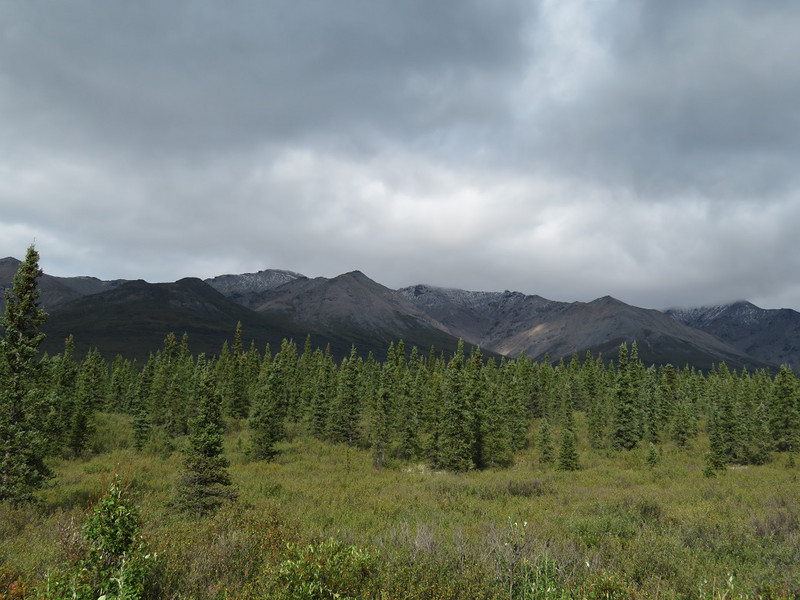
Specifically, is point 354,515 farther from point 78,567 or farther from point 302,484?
point 302,484

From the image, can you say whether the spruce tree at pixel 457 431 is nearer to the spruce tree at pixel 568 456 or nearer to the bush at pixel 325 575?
the spruce tree at pixel 568 456

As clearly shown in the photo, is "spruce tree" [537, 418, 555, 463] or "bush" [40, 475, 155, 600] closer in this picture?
"bush" [40, 475, 155, 600]

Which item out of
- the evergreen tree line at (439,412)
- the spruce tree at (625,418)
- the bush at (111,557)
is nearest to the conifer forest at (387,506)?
the bush at (111,557)

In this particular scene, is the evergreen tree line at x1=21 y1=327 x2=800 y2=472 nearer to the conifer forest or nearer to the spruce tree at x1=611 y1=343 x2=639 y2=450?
the spruce tree at x1=611 y1=343 x2=639 y2=450

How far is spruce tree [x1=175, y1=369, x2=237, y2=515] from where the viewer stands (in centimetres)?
1633

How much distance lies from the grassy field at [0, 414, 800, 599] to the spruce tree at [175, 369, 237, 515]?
1.47 meters

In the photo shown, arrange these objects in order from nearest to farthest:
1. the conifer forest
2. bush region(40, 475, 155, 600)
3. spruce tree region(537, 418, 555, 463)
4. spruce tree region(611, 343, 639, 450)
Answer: bush region(40, 475, 155, 600) < the conifer forest < spruce tree region(537, 418, 555, 463) < spruce tree region(611, 343, 639, 450)

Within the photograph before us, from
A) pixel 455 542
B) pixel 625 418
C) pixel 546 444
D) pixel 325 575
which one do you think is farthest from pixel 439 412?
pixel 325 575

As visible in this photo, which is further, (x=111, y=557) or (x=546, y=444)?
(x=546, y=444)

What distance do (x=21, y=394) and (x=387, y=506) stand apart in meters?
15.6

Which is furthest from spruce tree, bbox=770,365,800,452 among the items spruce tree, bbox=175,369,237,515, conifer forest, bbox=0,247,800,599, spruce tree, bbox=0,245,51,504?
spruce tree, bbox=0,245,51,504

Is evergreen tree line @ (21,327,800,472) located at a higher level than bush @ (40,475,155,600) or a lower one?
lower

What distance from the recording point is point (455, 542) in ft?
29.6

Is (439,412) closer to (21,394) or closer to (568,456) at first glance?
(568,456)
